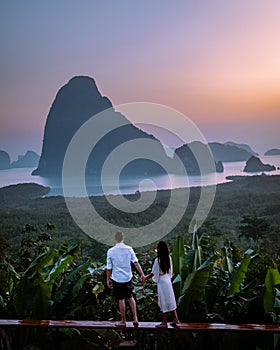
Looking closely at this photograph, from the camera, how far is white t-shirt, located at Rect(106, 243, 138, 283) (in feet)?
9.81

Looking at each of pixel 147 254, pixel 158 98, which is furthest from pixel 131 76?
pixel 147 254

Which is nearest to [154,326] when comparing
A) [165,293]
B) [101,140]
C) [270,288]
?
[165,293]

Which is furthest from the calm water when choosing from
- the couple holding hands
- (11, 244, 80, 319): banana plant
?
the couple holding hands

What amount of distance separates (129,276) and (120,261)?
0.13m

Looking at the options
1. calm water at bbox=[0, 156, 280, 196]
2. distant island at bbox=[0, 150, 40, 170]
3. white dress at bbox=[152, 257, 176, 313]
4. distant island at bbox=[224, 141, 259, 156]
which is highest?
distant island at bbox=[0, 150, 40, 170]

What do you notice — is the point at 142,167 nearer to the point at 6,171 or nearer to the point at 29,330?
the point at 6,171

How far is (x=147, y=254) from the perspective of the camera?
4.26m

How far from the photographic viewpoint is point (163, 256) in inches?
115

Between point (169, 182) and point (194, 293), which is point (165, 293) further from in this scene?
point (169, 182)

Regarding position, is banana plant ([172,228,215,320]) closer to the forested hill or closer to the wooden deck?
the wooden deck

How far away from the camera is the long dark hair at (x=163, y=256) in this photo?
9.53ft

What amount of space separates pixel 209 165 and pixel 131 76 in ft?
4.74

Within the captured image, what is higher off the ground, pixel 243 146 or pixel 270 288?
pixel 243 146

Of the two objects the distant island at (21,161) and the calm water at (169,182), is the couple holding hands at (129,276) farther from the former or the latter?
the distant island at (21,161)
